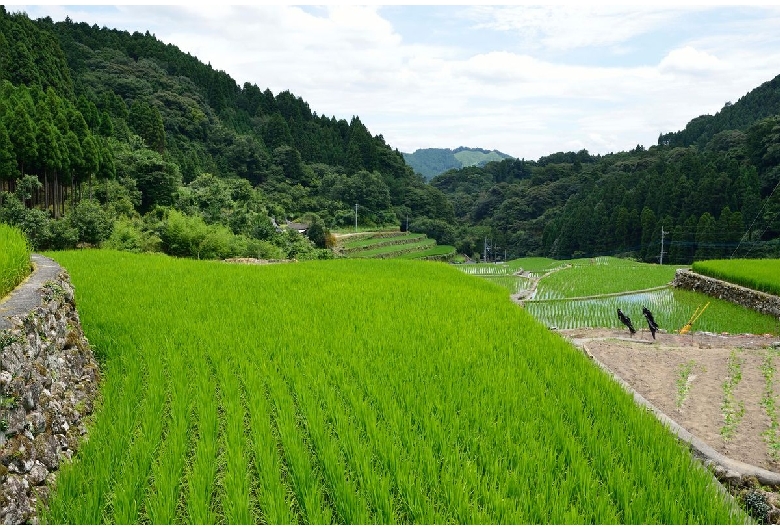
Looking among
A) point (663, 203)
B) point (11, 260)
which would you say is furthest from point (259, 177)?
point (11, 260)

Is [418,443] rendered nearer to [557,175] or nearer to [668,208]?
[668,208]

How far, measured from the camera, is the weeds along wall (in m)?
2.87

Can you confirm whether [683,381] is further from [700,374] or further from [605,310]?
[605,310]

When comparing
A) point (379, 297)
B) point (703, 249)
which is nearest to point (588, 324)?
point (379, 297)

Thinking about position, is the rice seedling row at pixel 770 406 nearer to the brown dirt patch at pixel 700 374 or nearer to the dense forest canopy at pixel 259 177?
the brown dirt patch at pixel 700 374

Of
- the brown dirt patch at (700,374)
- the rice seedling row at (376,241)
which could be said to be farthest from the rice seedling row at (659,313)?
the rice seedling row at (376,241)

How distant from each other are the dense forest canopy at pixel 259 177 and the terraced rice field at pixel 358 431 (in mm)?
8045

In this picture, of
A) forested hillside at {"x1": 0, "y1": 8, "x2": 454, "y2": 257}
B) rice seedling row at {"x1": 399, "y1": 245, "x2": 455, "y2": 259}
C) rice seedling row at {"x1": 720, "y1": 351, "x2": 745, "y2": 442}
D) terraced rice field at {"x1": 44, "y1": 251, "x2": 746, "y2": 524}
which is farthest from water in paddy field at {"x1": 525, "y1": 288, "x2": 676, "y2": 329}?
rice seedling row at {"x1": 399, "y1": 245, "x2": 455, "y2": 259}

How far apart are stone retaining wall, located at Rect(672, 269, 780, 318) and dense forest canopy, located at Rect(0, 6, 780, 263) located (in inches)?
629

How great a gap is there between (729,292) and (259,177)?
46.3 meters

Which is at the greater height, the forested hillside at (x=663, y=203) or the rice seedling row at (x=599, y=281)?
the forested hillside at (x=663, y=203)

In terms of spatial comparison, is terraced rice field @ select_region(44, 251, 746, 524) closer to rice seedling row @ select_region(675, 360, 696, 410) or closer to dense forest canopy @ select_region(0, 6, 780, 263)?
rice seedling row @ select_region(675, 360, 696, 410)

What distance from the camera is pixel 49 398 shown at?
3596 mm

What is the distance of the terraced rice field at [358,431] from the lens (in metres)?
2.87
